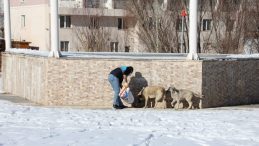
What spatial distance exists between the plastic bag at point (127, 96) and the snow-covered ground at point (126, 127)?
13.9 inches

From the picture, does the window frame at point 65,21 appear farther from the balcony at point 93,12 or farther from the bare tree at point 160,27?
the bare tree at point 160,27

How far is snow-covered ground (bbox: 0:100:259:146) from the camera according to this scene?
996 cm

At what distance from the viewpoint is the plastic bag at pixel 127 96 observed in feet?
47.8

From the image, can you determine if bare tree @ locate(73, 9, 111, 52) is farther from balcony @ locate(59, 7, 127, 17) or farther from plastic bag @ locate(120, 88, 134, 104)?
plastic bag @ locate(120, 88, 134, 104)

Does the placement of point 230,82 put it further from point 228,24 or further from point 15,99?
point 228,24

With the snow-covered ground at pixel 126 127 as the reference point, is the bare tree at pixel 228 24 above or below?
above

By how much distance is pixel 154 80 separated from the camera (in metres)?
14.9

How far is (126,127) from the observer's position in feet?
38.0

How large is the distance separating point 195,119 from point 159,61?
2.67 m

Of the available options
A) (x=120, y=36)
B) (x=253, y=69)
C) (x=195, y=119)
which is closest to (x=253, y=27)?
(x=120, y=36)

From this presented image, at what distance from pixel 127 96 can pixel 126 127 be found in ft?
10.2

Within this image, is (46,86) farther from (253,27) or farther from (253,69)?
(253,27)

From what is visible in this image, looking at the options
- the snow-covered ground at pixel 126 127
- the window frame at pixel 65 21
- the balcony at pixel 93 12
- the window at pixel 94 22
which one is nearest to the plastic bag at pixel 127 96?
the snow-covered ground at pixel 126 127

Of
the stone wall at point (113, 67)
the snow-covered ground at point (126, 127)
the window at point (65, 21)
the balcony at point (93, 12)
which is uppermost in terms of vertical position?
the balcony at point (93, 12)
